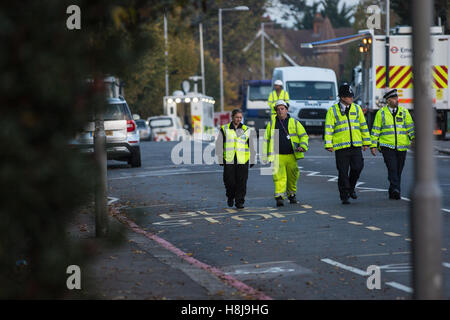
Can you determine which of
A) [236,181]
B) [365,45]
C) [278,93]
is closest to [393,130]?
[236,181]

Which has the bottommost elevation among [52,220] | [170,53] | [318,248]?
[318,248]

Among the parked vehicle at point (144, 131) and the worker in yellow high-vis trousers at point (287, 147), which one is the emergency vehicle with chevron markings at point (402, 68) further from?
the parked vehicle at point (144, 131)

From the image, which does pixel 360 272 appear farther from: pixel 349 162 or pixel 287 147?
pixel 349 162

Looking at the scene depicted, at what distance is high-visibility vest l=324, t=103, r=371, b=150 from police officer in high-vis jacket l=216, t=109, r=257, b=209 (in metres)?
1.30

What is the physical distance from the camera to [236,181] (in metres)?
15.4

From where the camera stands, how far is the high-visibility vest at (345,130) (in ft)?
50.8

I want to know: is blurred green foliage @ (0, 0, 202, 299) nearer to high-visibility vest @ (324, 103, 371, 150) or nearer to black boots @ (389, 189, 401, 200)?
high-visibility vest @ (324, 103, 371, 150)

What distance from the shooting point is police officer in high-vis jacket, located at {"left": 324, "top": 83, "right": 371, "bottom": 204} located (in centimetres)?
1547

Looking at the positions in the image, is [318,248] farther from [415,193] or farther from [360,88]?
[360,88]

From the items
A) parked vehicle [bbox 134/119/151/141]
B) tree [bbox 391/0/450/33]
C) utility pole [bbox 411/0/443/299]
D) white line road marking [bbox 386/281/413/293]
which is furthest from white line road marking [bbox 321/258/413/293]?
parked vehicle [bbox 134/119/151/141]

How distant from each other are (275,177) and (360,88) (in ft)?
75.1

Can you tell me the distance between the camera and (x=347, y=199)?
604 inches
